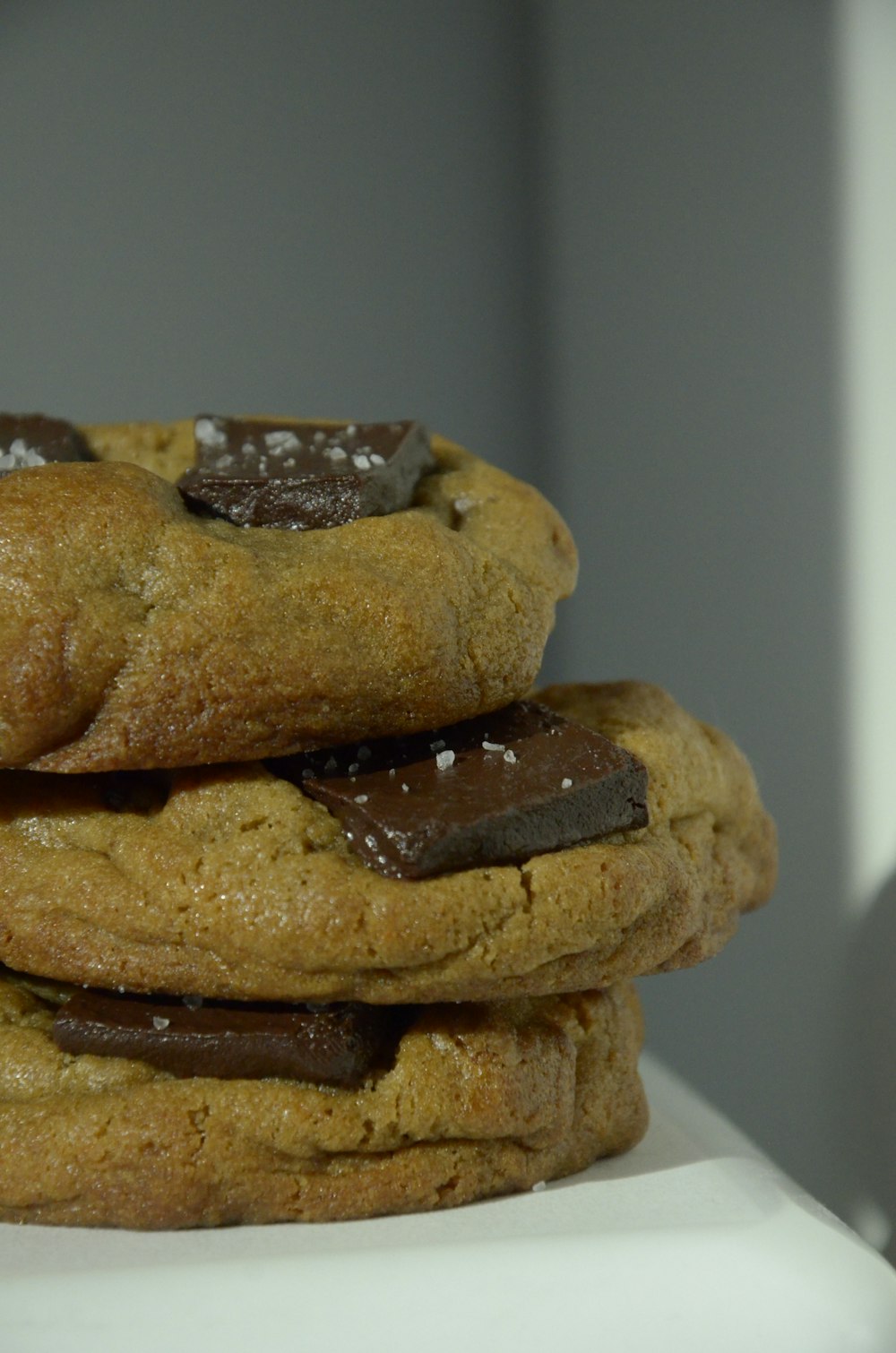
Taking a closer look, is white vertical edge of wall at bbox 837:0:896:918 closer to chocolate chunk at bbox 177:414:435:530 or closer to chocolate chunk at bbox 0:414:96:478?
chocolate chunk at bbox 177:414:435:530

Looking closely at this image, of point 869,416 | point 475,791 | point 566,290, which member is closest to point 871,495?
point 869,416

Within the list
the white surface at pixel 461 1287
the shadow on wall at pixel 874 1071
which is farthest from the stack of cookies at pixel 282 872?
the shadow on wall at pixel 874 1071

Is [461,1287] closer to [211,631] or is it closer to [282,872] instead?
[282,872]

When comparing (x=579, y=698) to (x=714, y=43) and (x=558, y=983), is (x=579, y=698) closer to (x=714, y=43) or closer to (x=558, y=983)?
(x=558, y=983)

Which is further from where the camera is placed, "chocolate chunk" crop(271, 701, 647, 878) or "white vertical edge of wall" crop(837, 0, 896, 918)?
"white vertical edge of wall" crop(837, 0, 896, 918)

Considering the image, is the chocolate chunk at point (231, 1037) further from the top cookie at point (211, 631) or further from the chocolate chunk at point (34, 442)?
the chocolate chunk at point (34, 442)

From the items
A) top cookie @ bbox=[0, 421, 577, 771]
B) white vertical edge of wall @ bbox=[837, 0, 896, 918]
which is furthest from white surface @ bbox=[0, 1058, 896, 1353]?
white vertical edge of wall @ bbox=[837, 0, 896, 918]

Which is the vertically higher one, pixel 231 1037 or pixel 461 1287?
pixel 231 1037

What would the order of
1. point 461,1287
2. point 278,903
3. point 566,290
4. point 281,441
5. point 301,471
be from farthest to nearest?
point 566,290
point 281,441
point 301,471
point 278,903
point 461,1287
